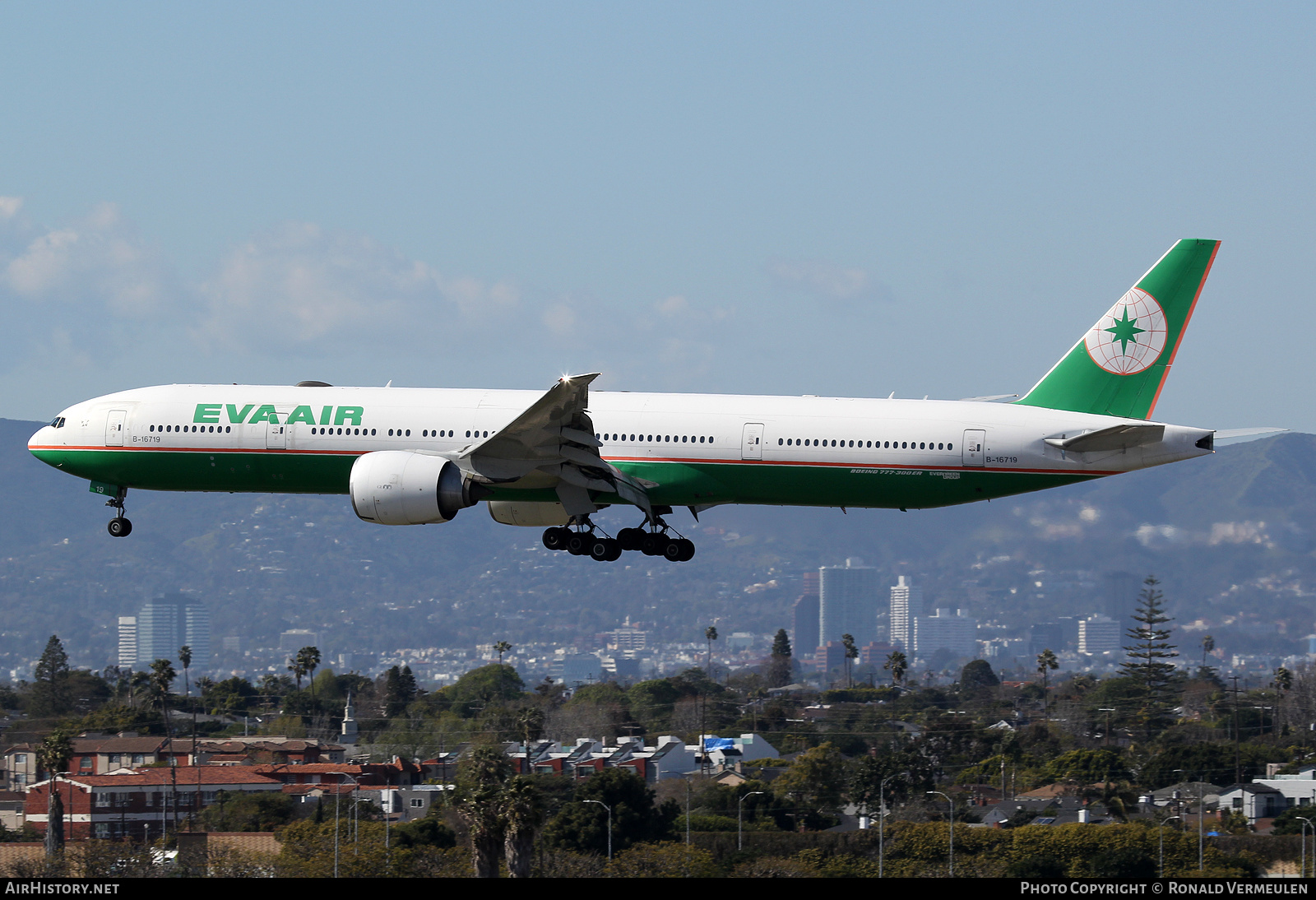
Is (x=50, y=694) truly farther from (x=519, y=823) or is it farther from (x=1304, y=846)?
(x=1304, y=846)

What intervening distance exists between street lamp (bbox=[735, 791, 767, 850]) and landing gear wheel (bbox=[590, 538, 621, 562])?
32.6 metres

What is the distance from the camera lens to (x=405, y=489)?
43.4 m

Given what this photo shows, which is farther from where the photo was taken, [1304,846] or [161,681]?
[161,681]

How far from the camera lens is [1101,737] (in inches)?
5256

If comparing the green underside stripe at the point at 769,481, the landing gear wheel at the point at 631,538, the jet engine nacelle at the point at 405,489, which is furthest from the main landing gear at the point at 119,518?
the landing gear wheel at the point at 631,538

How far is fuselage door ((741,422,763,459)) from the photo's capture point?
44438mm

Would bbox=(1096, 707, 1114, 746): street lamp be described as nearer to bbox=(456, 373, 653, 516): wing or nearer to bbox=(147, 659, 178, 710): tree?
bbox=(147, 659, 178, 710): tree

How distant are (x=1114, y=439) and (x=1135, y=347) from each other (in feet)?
13.2

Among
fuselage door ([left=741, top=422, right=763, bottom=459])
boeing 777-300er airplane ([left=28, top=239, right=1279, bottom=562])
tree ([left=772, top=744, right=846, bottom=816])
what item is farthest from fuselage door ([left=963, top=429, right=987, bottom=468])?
tree ([left=772, top=744, right=846, bottom=816])

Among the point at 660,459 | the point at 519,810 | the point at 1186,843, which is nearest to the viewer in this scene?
the point at 660,459

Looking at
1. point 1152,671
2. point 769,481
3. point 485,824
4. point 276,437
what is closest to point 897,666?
point 1152,671

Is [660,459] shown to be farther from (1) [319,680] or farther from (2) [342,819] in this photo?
(1) [319,680]

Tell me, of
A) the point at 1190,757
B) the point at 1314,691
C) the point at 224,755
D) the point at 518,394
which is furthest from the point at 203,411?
the point at 1314,691

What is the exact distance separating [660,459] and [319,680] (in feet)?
418
